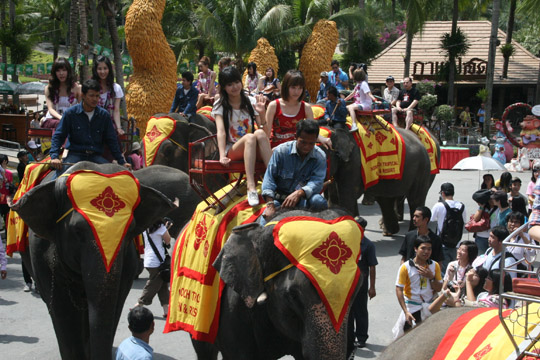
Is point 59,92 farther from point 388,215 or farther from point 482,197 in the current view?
point 388,215

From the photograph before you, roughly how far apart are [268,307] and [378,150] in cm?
803

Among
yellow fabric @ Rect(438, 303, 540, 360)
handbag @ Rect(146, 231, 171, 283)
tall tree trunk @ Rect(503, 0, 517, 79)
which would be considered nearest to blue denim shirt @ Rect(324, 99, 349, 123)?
handbag @ Rect(146, 231, 171, 283)

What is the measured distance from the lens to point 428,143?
48.6 feet

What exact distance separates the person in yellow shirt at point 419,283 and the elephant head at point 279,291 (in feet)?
8.93

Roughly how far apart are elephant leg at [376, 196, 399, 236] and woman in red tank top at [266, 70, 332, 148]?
265 inches

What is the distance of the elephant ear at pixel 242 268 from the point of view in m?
5.09

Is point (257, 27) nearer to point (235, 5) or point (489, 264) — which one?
point (235, 5)

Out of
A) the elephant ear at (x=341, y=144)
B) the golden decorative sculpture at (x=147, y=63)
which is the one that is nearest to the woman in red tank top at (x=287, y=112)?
the elephant ear at (x=341, y=144)

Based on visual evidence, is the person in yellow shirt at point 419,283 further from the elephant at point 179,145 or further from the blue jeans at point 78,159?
the elephant at point 179,145

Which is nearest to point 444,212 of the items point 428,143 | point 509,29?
point 428,143

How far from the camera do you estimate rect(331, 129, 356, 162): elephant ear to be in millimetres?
11884

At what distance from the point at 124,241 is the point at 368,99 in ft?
24.5

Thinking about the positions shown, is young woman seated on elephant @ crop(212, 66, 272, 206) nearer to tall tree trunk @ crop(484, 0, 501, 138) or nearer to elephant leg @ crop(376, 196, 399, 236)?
elephant leg @ crop(376, 196, 399, 236)

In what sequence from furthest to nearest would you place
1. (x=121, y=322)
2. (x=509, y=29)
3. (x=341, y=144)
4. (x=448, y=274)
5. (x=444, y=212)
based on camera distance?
(x=509, y=29) → (x=341, y=144) → (x=444, y=212) → (x=121, y=322) → (x=448, y=274)
